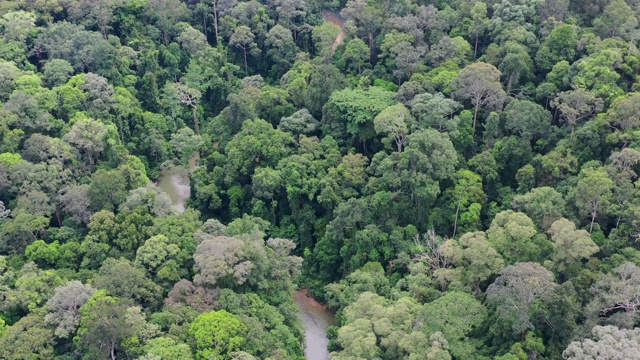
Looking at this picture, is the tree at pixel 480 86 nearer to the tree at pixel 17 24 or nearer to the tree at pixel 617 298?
the tree at pixel 617 298

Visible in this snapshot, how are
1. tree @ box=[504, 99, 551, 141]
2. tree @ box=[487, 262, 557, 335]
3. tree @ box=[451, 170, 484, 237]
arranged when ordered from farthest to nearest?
tree @ box=[504, 99, 551, 141]
tree @ box=[451, 170, 484, 237]
tree @ box=[487, 262, 557, 335]

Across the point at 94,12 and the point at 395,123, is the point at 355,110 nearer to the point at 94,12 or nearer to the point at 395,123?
the point at 395,123

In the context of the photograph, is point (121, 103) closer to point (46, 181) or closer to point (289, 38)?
point (46, 181)

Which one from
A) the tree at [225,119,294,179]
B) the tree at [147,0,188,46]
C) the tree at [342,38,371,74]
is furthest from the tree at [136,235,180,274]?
the tree at [147,0,188,46]

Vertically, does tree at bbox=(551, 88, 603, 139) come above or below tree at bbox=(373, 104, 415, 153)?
above

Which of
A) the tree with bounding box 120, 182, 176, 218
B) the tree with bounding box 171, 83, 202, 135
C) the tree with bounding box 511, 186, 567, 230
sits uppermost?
the tree with bounding box 511, 186, 567, 230

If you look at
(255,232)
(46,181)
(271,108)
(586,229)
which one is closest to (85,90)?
(46,181)

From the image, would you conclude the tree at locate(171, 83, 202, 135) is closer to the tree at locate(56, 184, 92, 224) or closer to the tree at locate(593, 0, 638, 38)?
the tree at locate(56, 184, 92, 224)
